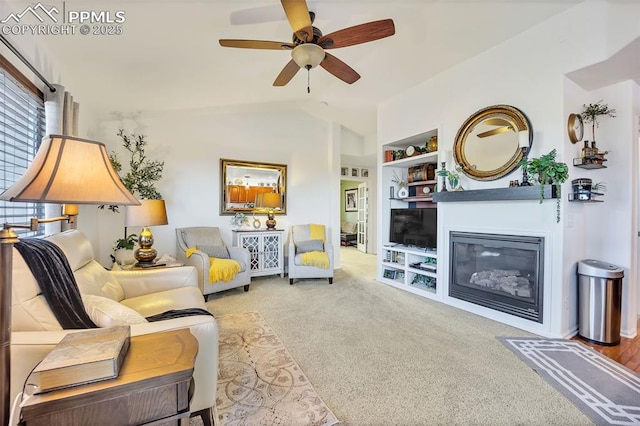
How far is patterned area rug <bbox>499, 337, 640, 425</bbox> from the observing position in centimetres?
161

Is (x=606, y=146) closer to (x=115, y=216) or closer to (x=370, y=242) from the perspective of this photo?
(x=370, y=242)

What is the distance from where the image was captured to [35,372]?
0.78 meters

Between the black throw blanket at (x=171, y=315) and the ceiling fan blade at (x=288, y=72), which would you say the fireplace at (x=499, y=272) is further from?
the black throw blanket at (x=171, y=315)

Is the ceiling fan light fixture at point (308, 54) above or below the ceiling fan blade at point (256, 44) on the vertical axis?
below

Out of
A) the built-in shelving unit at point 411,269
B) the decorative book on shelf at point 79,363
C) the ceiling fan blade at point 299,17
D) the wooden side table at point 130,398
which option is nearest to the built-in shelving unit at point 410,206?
the built-in shelving unit at point 411,269

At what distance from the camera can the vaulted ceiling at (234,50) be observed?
7.06 ft

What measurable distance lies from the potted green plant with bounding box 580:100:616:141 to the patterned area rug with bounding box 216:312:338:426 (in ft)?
11.3

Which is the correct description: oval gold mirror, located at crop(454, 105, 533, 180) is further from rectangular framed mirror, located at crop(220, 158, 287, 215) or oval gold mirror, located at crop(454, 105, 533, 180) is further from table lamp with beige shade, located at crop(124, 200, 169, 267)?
table lamp with beige shade, located at crop(124, 200, 169, 267)

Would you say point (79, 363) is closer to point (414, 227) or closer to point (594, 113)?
point (414, 227)

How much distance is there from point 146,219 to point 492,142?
12.4 ft

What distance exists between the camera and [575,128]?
8.27 ft

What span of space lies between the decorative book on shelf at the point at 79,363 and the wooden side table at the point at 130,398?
0.07 ft

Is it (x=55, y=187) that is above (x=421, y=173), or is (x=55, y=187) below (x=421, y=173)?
below

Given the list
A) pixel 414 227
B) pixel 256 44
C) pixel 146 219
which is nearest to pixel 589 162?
pixel 414 227
